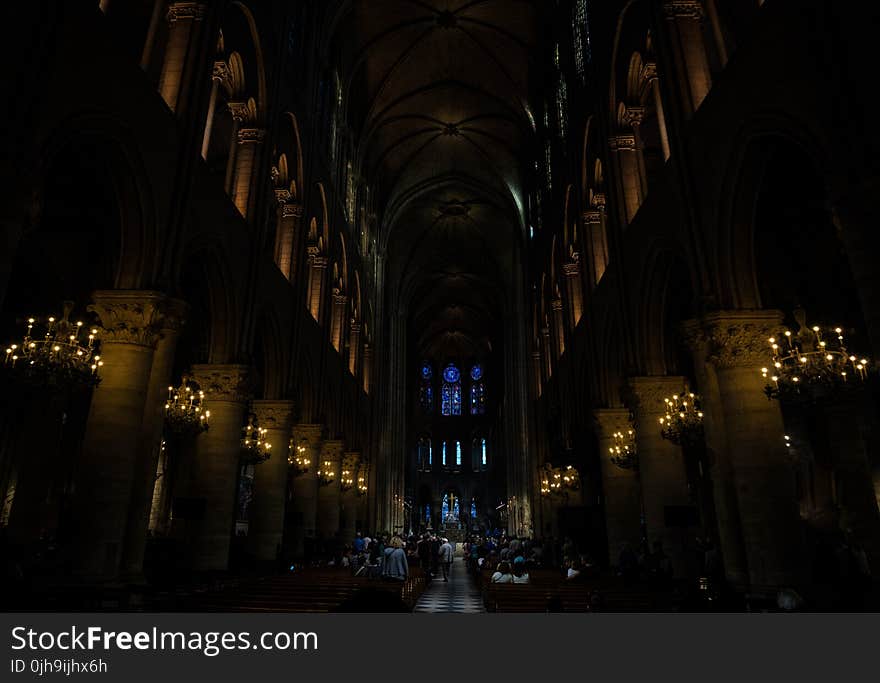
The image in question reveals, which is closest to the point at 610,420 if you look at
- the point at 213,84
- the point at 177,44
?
the point at 213,84

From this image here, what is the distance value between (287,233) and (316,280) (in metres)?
3.74

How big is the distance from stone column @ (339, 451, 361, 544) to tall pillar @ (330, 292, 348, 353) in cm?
582

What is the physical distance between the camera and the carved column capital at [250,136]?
15.9 metres

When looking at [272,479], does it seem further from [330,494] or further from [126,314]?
[126,314]

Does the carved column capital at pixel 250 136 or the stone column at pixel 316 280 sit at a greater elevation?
the carved column capital at pixel 250 136

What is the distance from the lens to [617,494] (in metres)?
17.7

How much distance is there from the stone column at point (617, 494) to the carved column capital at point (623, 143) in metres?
7.66

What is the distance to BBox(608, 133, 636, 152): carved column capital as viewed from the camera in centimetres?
1646

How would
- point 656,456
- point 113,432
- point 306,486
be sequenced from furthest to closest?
point 306,486 < point 656,456 < point 113,432

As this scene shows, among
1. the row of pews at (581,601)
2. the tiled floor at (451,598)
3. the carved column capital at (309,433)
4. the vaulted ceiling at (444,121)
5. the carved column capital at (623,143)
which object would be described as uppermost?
the vaulted ceiling at (444,121)

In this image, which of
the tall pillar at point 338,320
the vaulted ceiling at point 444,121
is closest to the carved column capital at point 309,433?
the tall pillar at point 338,320

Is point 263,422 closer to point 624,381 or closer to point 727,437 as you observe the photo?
point 624,381

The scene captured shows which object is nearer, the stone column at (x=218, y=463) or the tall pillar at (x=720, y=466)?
the tall pillar at (x=720, y=466)

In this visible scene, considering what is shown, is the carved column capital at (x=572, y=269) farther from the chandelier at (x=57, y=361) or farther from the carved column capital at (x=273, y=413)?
the chandelier at (x=57, y=361)
